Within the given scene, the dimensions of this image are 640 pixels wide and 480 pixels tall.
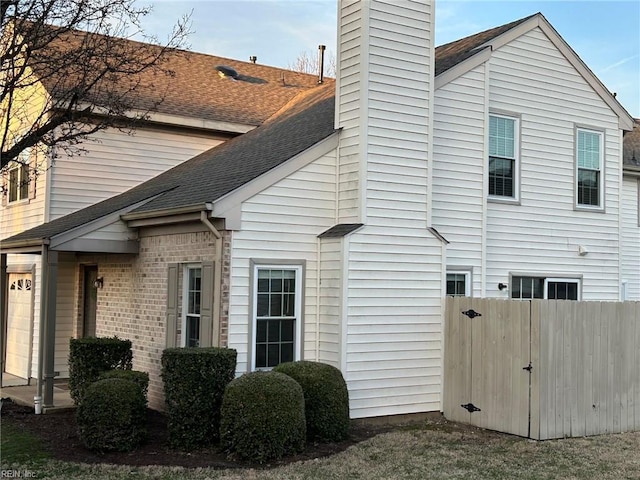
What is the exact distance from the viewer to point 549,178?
13.7m

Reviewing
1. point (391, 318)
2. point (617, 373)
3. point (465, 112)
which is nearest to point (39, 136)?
point (391, 318)

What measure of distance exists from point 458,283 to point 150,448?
5788 millimetres

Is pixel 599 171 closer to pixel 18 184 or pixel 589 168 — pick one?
pixel 589 168

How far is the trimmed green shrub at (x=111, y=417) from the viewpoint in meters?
8.62

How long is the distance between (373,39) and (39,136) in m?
5.15

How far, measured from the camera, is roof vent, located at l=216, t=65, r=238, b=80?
1892 cm

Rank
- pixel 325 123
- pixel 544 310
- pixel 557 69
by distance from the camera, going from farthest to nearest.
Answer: pixel 557 69
pixel 325 123
pixel 544 310

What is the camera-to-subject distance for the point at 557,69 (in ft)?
45.7

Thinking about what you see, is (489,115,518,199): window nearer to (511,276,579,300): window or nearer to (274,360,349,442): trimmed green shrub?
(511,276,579,300): window

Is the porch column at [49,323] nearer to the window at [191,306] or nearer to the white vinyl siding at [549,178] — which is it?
the window at [191,306]

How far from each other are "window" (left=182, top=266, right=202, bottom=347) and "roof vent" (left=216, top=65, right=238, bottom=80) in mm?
9186

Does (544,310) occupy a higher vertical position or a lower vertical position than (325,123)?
lower

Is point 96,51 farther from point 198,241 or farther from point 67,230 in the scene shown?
point 198,241

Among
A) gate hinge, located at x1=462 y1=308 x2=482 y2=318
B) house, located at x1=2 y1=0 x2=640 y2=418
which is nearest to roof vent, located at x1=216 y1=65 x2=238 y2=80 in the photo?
house, located at x1=2 y1=0 x2=640 y2=418
